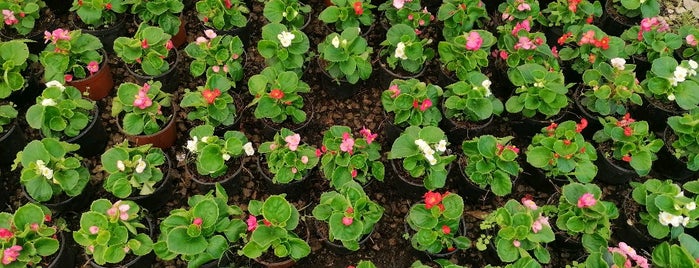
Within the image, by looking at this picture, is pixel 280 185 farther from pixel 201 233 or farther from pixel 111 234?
pixel 111 234

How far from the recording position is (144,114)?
3.91 meters

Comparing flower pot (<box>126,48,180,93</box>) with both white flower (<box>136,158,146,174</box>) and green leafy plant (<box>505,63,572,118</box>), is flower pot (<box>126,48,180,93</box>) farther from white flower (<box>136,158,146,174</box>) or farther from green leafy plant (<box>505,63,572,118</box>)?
green leafy plant (<box>505,63,572,118</box>)

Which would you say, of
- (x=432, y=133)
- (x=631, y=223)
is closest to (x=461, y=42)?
(x=432, y=133)

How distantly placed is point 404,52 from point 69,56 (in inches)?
93.7

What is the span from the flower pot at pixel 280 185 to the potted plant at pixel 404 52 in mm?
1075

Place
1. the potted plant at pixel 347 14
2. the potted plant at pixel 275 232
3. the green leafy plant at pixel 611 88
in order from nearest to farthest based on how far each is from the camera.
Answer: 1. the potted plant at pixel 275 232
2. the green leafy plant at pixel 611 88
3. the potted plant at pixel 347 14

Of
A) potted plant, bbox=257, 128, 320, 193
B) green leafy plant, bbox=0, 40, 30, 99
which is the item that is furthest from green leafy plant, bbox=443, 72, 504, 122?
green leafy plant, bbox=0, 40, 30, 99

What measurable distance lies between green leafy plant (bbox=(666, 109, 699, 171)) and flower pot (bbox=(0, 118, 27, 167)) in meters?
4.51

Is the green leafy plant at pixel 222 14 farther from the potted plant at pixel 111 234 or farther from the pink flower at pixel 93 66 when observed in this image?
the potted plant at pixel 111 234

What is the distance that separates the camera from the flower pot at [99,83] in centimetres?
422

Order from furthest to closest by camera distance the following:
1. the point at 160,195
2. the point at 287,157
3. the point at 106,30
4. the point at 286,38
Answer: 1. the point at 106,30
2. the point at 286,38
3. the point at 160,195
4. the point at 287,157

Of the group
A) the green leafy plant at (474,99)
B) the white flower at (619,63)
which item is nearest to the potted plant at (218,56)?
the green leafy plant at (474,99)

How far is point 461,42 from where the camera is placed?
13.9ft

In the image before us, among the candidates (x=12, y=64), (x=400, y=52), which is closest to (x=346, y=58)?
(x=400, y=52)
